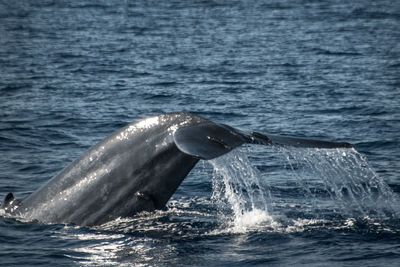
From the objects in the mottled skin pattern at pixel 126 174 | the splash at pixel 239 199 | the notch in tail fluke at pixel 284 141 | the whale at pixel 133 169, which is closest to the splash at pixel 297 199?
the splash at pixel 239 199

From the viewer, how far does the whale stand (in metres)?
8.10

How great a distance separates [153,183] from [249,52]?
82.5 ft

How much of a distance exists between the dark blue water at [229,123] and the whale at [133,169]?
284mm

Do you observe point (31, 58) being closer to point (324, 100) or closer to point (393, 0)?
point (324, 100)

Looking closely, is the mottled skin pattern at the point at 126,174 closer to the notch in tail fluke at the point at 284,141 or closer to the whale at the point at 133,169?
the whale at the point at 133,169

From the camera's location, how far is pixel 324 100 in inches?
790

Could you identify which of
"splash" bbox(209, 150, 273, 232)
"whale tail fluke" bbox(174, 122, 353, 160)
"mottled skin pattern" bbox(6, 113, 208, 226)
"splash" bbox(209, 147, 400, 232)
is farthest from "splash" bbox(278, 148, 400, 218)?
"mottled skin pattern" bbox(6, 113, 208, 226)

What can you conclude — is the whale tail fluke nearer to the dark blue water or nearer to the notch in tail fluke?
the notch in tail fluke

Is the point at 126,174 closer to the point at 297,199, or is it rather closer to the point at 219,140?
the point at 219,140

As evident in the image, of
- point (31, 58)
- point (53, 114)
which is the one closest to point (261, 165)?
point (53, 114)

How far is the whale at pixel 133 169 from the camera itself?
810 centimetres

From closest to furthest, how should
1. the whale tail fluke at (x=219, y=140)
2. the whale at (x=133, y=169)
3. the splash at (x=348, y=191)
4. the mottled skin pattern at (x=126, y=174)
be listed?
the whale tail fluke at (x=219, y=140) < the whale at (x=133, y=169) < the mottled skin pattern at (x=126, y=174) < the splash at (x=348, y=191)

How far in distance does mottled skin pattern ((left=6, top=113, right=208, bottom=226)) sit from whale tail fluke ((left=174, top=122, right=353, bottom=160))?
1.09ft

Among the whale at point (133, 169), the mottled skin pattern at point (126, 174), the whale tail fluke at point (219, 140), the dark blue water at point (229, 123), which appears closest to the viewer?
the whale tail fluke at point (219, 140)
